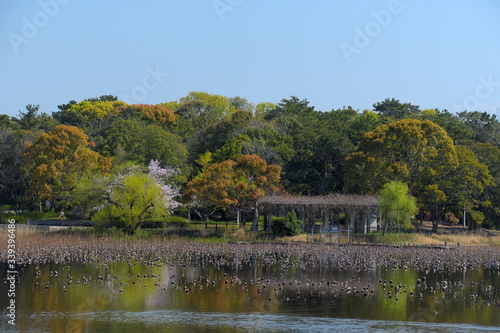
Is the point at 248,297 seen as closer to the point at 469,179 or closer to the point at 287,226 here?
the point at 287,226

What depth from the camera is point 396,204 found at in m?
51.9

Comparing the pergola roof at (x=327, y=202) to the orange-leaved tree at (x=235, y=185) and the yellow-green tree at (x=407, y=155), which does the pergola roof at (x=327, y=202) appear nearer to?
the orange-leaved tree at (x=235, y=185)

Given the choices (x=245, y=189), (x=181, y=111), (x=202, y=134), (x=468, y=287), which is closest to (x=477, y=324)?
(x=468, y=287)

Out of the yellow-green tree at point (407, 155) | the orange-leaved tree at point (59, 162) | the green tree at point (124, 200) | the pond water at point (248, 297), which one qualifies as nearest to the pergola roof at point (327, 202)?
the yellow-green tree at point (407, 155)

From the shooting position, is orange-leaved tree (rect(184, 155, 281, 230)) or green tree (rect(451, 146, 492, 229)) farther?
green tree (rect(451, 146, 492, 229))

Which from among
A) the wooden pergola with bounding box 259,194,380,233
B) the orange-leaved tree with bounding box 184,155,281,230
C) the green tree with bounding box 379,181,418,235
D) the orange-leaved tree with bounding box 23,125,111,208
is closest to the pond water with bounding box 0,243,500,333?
the green tree with bounding box 379,181,418,235

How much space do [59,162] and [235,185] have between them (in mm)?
21038

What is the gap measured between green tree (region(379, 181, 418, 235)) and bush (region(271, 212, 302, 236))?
7.51 metres

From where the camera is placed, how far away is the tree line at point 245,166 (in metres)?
54.5

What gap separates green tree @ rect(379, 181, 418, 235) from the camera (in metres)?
51.9

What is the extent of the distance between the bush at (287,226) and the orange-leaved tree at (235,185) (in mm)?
3238

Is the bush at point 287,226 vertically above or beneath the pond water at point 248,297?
above

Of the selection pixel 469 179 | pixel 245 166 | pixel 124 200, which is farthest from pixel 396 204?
pixel 124 200

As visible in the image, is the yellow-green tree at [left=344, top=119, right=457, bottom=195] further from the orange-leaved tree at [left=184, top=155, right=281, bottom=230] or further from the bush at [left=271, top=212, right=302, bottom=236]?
the bush at [left=271, top=212, right=302, bottom=236]
